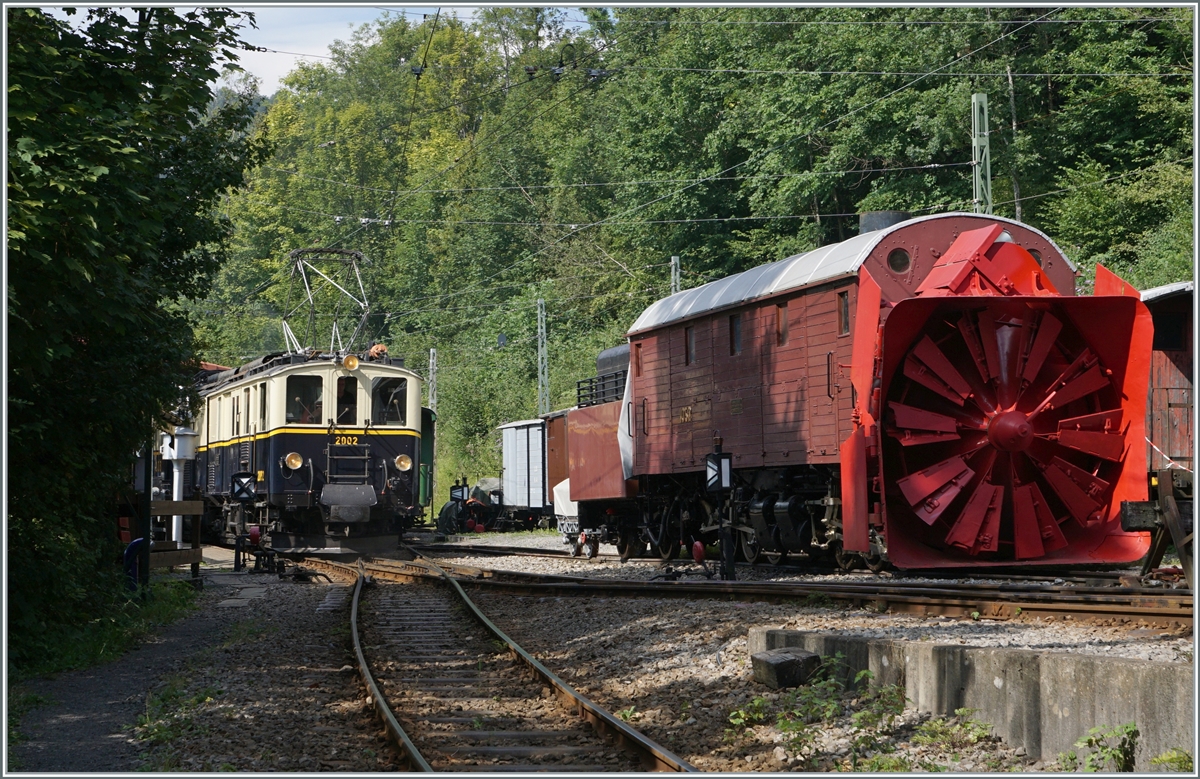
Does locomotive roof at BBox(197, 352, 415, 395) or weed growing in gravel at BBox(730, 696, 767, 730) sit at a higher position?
locomotive roof at BBox(197, 352, 415, 395)

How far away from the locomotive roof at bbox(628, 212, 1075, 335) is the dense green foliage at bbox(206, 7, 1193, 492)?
949 centimetres

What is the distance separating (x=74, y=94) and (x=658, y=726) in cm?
615

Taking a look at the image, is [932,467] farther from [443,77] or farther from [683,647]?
[443,77]

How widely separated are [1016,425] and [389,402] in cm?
1311

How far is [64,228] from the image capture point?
8.55 m

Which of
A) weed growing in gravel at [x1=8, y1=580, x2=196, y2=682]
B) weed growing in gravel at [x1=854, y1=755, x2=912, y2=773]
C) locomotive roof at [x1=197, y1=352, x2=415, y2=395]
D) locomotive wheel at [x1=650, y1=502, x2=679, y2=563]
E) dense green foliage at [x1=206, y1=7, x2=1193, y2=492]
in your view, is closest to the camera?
weed growing in gravel at [x1=854, y1=755, x2=912, y2=773]

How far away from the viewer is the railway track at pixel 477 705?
7043 mm

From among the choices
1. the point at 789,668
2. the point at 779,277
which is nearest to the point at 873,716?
the point at 789,668

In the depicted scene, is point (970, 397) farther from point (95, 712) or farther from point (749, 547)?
point (95, 712)

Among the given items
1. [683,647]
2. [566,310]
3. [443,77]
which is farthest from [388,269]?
[683,647]

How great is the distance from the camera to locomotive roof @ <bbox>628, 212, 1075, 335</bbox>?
560 inches

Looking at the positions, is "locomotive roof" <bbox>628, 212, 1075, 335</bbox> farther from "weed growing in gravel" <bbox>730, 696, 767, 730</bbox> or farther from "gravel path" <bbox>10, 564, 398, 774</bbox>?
"weed growing in gravel" <bbox>730, 696, 767, 730</bbox>

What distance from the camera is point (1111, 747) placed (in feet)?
20.5

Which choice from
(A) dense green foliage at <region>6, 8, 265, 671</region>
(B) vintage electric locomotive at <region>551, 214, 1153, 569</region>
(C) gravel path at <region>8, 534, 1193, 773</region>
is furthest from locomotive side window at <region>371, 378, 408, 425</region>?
(B) vintage electric locomotive at <region>551, 214, 1153, 569</region>
